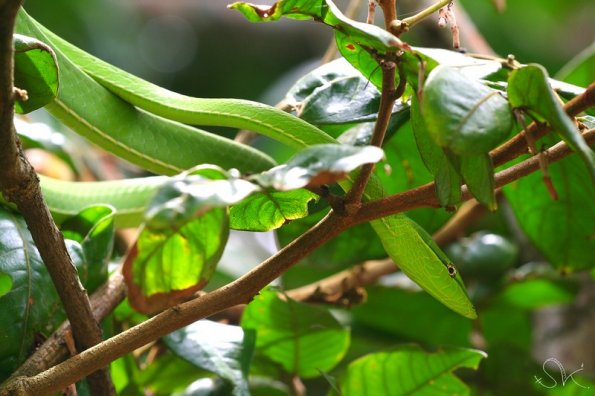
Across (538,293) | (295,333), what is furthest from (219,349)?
(538,293)

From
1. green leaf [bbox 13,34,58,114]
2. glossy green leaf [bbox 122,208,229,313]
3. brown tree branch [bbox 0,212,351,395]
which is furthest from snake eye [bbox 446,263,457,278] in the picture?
green leaf [bbox 13,34,58,114]

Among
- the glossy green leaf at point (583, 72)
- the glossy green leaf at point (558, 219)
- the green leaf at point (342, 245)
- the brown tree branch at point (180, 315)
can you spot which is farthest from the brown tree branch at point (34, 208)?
Result: the glossy green leaf at point (583, 72)

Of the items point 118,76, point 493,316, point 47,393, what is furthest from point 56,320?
point 493,316

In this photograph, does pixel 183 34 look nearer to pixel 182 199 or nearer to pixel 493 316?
pixel 493 316

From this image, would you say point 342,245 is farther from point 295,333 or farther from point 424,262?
point 424,262

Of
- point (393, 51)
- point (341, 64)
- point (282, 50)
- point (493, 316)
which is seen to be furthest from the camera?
point (282, 50)

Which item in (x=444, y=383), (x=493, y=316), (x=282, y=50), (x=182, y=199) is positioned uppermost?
(x=182, y=199)
